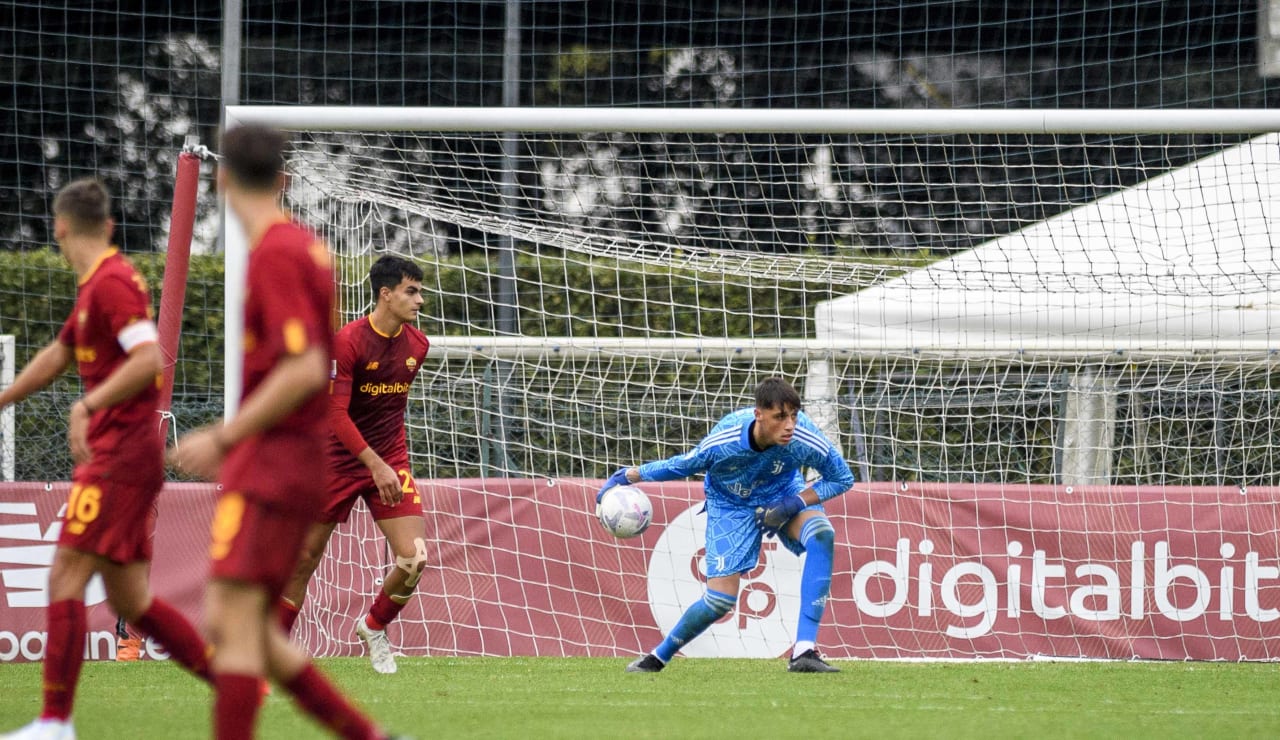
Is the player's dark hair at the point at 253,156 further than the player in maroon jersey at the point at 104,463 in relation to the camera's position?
No

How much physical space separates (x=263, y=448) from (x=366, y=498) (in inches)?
156

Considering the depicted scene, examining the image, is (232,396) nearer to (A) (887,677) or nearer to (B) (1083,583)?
(A) (887,677)

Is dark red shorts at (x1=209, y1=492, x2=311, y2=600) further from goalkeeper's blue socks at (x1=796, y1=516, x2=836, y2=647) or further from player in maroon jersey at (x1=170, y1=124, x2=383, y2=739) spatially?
goalkeeper's blue socks at (x1=796, y1=516, x2=836, y2=647)

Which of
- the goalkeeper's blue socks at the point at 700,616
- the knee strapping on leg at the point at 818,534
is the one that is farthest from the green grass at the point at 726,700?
the knee strapping on leg at the point at 818,534

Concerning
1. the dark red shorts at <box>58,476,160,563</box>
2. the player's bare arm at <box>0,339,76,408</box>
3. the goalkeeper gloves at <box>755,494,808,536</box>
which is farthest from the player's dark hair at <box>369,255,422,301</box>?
the dark red shorts at <box>58,476,160,563</box>

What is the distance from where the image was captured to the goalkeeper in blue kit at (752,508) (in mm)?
7551

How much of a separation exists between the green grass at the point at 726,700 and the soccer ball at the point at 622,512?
0.76 m

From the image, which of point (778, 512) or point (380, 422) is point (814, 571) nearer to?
point (778, 512)

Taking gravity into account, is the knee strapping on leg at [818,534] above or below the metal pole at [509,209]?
below

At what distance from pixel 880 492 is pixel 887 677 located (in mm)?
2032

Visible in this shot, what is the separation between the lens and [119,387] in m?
4.59

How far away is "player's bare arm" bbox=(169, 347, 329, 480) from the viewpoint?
3428 mm

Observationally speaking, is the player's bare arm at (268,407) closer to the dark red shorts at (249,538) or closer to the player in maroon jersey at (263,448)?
the player in maroon jersey at (263,448)

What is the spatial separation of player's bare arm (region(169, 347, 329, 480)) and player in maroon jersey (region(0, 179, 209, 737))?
1271 mm
